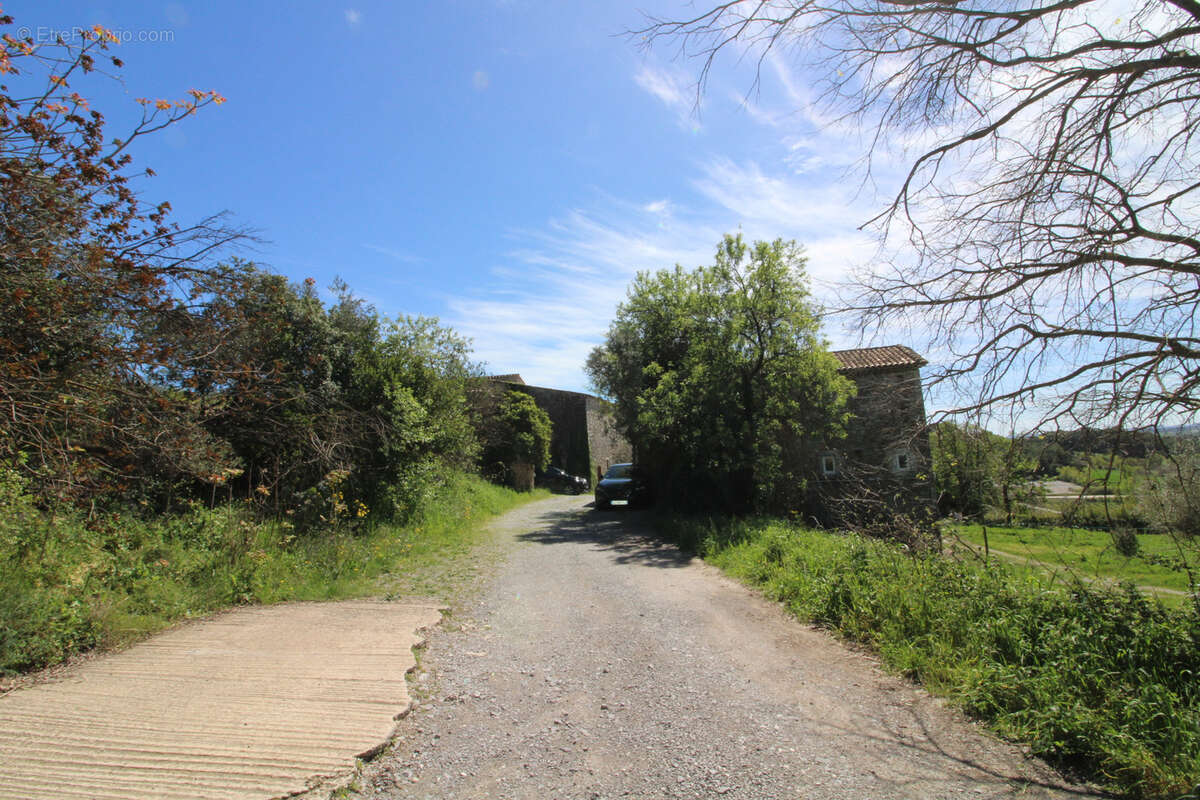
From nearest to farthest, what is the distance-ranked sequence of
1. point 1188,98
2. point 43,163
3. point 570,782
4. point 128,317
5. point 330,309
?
point 570,782
point 1188,98
point 43,163
point 128,317
point 330,309

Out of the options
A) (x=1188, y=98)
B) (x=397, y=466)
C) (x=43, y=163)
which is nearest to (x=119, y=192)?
(x=43, y=163)

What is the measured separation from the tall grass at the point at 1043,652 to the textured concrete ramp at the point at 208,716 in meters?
3.99

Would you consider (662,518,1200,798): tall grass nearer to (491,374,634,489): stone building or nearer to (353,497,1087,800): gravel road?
(353,497,1087,800): gravel road

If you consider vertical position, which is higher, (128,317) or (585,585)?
(128,317)

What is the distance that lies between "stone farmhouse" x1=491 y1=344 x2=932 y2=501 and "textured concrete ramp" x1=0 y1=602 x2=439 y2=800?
4550mm

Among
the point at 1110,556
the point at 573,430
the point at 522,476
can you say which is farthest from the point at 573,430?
the point at 1110,556

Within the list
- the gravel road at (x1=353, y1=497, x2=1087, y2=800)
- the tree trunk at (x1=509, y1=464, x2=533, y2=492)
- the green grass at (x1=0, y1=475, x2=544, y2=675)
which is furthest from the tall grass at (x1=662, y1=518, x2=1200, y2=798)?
the tree trunk at (x1=509, y1=464, x2=533, y2=492)

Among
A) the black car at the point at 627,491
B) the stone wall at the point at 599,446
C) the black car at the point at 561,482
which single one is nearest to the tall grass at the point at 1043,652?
the black car at the point at 627,491

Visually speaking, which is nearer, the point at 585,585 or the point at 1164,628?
the point at 1164,628

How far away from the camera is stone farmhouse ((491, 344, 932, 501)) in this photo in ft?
16.5

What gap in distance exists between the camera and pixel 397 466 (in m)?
11.5

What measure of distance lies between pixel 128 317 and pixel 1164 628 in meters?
9.20

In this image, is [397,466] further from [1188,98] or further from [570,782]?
[1188,98]

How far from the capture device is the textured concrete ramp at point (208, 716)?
9.35ft
